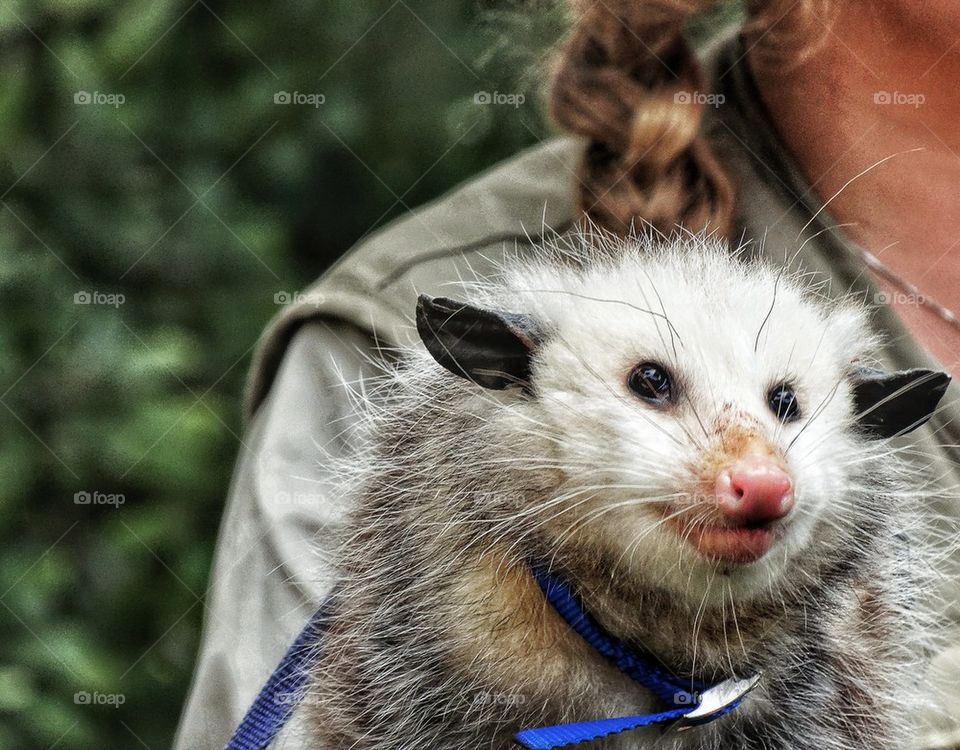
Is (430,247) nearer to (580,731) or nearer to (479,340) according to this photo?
(479,340)

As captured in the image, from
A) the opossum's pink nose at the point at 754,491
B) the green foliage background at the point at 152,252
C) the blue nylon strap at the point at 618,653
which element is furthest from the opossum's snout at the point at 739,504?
the green foliage background at the point at 152,252

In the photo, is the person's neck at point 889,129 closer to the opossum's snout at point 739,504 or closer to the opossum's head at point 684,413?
the opossum's head at point 684,413

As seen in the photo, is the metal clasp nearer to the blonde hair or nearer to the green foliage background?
the blonde hair

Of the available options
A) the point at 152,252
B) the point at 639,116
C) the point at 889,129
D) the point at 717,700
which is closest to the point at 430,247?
the point at 639,116

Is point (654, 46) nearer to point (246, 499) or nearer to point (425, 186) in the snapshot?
point (246, 499)

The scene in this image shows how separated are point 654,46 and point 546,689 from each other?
1.93ft

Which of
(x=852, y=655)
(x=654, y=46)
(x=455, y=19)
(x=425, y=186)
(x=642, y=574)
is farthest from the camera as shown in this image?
(x=425, y=186)

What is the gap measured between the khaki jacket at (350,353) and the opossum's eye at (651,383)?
34 cm

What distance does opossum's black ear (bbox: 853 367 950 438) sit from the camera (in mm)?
702

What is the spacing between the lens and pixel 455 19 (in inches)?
61.9

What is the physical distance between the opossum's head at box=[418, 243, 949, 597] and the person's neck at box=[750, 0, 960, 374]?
0.85 ft

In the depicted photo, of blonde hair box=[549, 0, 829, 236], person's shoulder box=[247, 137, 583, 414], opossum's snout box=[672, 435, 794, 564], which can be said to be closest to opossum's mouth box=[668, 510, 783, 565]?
opossum's snout box=[672, 435, 794, 564]

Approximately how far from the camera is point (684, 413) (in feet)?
2.19

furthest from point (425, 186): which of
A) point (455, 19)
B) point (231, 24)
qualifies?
point (231, 24)
